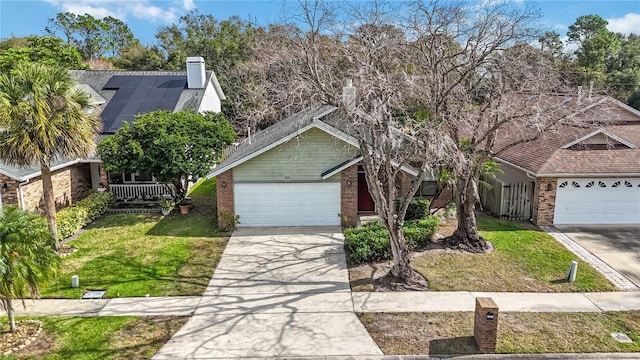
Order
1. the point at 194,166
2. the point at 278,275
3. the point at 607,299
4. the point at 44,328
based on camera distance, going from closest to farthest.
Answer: the point at 44,328 → the point at 607,299 → the point at 278,275 → the point at 194,166

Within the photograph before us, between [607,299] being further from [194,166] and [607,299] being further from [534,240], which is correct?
[194,166]

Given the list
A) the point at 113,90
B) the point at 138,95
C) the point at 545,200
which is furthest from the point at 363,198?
the point at 113,90

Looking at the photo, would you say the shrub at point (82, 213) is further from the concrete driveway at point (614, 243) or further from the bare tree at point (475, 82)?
the concrete driveway at point (614, 243)

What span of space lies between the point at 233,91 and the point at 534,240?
30.9m

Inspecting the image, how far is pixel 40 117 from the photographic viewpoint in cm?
1380

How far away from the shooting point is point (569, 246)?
1530cm

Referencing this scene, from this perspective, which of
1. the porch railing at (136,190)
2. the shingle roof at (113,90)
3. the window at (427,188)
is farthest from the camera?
the shingle roof at (113,90)

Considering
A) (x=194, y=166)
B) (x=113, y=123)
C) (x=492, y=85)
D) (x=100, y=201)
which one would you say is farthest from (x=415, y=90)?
(x=113, y=123)

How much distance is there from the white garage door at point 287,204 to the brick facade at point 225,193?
0.19 metres

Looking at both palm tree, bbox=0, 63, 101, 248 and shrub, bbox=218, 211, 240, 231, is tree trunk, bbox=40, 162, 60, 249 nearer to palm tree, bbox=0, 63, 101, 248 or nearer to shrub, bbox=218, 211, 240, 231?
palm tree, bbox=0, 63, 101, 248

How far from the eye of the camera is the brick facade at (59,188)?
1738 cm

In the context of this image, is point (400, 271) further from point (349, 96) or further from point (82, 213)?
point (82, 213)

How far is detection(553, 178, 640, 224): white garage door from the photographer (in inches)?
674

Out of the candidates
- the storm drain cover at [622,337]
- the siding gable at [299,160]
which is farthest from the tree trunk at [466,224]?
the storm drain cover at [622,337]
